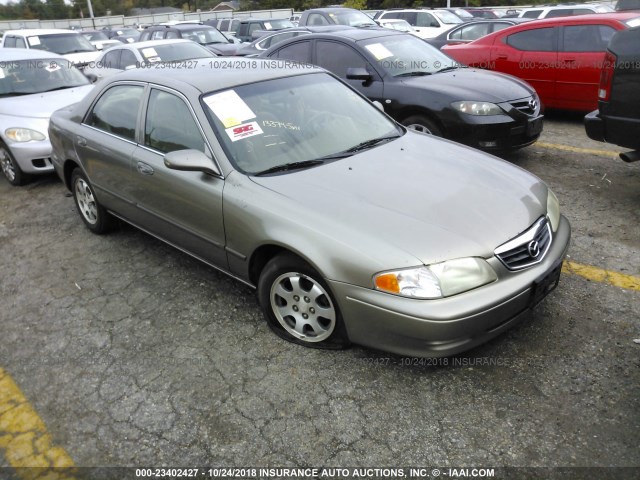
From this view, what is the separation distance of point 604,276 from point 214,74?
3116 mm

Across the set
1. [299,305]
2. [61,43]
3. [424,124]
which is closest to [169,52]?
[61,43]

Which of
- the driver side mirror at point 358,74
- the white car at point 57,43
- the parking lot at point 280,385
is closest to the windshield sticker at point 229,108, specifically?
the parking lot at point 280,385

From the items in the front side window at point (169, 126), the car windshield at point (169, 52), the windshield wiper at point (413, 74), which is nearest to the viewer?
the front side window at point (169, 126)

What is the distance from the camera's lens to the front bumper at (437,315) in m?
2.50

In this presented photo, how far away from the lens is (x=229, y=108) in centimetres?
338

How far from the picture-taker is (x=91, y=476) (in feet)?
7.95

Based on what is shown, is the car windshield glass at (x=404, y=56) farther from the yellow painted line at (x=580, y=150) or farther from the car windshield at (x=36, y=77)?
the car windshield at (x=36, y=77)

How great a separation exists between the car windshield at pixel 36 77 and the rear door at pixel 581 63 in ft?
22.1

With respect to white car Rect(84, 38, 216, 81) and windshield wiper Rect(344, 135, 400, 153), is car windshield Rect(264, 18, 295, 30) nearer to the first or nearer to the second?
white car Rect(84, 38, 216, 81)

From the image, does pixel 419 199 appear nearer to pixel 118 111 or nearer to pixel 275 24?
pixel 118 111

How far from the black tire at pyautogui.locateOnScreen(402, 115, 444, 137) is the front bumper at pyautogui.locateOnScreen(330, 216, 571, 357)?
10.3 feet

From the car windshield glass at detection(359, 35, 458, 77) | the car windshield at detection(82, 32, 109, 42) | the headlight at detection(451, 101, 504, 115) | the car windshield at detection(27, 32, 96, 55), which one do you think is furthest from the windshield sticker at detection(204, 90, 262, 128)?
the car windshield at detection(82, 32, 109, 42)

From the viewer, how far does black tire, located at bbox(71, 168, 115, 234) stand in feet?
15.2

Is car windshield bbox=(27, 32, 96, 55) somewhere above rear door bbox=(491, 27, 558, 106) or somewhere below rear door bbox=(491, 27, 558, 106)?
above
